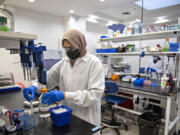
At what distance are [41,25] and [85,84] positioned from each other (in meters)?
3.36

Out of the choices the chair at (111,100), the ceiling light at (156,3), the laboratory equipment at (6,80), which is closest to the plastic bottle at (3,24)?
the laboratory equipment at (6,80)

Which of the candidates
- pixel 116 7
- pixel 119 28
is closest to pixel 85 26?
pixel 116 7

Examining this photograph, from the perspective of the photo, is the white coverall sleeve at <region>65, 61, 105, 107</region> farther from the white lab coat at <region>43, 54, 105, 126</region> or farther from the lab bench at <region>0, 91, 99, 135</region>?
the lab bench at <region>0, 91, 99, 135</region>

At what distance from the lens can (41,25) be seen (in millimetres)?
3857

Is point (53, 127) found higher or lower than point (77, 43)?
lower

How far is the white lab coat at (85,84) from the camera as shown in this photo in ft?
3.44

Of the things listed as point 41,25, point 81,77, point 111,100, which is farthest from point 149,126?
point 41,25

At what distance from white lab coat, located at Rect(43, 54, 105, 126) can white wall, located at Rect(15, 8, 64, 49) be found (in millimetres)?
2877

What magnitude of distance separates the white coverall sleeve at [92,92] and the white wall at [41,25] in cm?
315

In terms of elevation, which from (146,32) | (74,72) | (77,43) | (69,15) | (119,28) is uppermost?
(69,15)

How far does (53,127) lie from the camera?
843 mm

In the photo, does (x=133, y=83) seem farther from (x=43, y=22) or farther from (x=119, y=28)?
(x=43, y=22)

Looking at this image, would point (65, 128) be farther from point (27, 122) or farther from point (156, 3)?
point (156, 3)

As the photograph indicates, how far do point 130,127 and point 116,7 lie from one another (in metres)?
3.06
